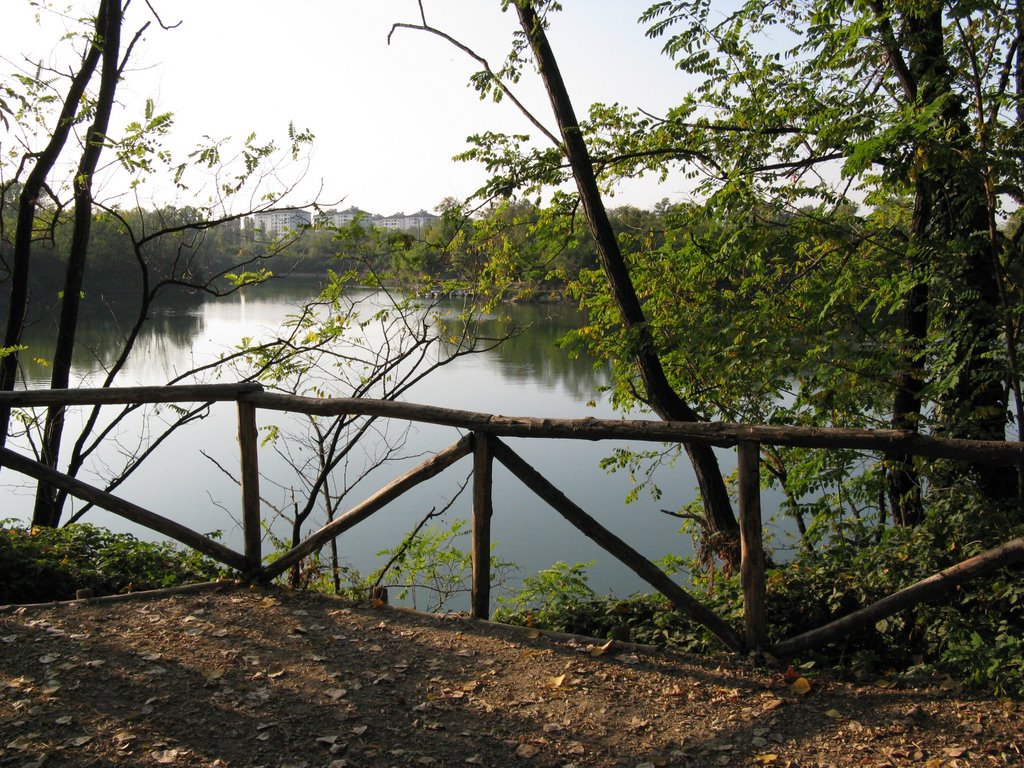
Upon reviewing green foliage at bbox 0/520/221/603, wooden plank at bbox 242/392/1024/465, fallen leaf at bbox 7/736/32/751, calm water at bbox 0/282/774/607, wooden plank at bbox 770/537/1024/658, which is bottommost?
calm water at bbox 0/282/774/607

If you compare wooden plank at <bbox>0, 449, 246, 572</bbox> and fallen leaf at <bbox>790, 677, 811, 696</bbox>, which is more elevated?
wooden plank at <bbox>0, 449, 246, 572</bbox>

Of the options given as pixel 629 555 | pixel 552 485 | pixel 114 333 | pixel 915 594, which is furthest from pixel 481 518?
pixel 114 333

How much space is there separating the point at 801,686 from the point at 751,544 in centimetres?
60

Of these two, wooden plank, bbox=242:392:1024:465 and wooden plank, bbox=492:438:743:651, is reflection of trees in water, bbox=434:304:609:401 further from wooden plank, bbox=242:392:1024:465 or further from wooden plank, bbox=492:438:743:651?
wooden plank, bbox=492:438:743:651

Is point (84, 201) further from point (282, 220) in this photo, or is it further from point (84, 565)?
point (84, 565)

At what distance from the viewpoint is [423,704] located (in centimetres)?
331

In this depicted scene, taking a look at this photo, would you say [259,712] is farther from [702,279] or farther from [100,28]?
[100,28]

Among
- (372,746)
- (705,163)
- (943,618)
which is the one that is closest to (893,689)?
(943,618)

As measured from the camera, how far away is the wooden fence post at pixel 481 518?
407 centimetres

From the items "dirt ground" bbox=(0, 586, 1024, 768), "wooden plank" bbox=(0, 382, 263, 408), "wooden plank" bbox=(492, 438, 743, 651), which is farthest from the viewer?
"wooden plank" bbox=(0, 382, 263, 408)

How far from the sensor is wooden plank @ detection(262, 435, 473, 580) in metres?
4.11

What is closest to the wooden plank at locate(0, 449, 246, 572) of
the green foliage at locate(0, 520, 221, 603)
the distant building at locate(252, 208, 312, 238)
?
the green foliage at locate(0, 520, 221, 603)

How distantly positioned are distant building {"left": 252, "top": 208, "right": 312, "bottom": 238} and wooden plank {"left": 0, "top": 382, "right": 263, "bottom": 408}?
418 centimetres

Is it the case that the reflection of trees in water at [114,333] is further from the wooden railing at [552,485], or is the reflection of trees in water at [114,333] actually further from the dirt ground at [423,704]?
the dirt ground at [423,704]
